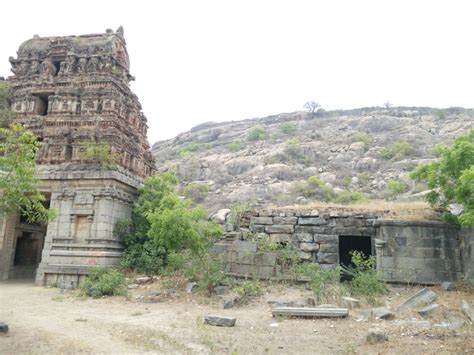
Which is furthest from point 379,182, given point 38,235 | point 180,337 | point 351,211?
point 180,337

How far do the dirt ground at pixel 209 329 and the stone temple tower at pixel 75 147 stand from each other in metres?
3.33

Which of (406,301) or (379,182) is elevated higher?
(379,182)

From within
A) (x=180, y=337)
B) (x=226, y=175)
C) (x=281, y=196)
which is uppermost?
(x=226, y=175)

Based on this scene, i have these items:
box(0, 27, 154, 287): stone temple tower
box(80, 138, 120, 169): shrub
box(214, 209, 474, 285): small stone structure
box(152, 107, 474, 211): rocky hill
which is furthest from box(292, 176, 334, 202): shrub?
box(80, 138, 120, 169): shrub

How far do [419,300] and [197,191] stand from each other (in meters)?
29.1

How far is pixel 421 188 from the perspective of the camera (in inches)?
1178

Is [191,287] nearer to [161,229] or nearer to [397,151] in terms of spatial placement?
[161,229]

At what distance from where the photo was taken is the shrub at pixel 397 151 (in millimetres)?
39819

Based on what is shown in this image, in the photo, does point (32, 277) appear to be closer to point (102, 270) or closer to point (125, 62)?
point (102, 270)

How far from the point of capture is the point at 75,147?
15.7 m

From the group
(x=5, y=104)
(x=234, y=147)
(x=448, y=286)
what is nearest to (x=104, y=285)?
(x=448, y=286)

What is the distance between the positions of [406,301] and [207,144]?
160 ft

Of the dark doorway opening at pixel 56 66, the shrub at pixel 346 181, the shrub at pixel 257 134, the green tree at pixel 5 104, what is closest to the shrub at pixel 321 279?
the green tree at pixel 5 104

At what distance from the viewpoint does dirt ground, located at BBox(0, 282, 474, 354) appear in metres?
6.33
